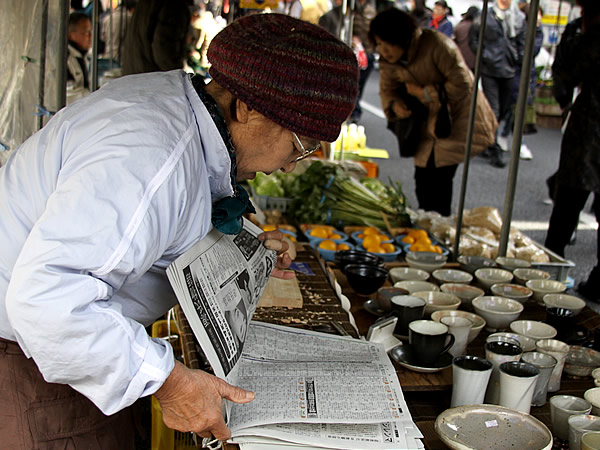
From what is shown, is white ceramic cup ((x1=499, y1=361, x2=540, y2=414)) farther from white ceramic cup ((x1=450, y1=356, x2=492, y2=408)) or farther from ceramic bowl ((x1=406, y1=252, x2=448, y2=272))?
ceramic bowl ((x1=406, y1=252, x2=448, y2=272))

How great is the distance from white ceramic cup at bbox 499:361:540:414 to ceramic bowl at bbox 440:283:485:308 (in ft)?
Answer: 2.12

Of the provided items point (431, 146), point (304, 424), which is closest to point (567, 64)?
point (431, 146)

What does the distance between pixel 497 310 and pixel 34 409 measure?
1388 millimetres

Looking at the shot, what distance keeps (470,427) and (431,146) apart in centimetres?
339

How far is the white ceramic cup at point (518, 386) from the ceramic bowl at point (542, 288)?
0.76 metres

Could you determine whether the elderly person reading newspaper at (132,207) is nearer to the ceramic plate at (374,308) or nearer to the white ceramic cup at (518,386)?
the white ceramic cup at (518,386)

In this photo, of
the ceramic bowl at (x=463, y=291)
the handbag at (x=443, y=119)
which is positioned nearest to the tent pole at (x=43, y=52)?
the ceramic bowl at (x=463, y=291)

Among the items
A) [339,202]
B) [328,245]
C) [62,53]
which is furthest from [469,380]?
[339,202]

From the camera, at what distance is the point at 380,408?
1347 millimetres

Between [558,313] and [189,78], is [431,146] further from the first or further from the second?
[189,78]

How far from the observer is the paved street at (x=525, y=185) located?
18.2ft

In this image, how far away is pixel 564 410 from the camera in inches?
55.8

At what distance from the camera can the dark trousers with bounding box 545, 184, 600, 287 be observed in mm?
4242

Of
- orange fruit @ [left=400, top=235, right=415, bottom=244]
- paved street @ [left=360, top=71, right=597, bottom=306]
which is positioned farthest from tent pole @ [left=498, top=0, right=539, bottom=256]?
paved street @ [left=360, top=71, right=597, bottom=306]
